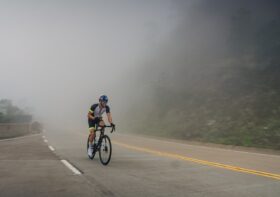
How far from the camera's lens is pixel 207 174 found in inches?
334

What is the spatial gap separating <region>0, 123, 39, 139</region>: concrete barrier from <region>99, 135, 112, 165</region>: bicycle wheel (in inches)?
667

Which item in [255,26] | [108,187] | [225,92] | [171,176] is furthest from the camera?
[255,26]

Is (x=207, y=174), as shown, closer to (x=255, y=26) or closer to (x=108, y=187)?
(x=108, y=187)

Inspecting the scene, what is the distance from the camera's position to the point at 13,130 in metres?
28.4

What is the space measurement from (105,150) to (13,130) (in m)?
19.7

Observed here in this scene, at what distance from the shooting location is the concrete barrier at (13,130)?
26188mm

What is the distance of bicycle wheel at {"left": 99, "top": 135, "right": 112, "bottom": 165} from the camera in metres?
10.3

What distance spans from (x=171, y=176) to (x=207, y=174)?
3.09 ft

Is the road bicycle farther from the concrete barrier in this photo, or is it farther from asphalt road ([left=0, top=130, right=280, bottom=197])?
the concrete barrier

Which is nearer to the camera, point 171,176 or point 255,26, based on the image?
point 171,176

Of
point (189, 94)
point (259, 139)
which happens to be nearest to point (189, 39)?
point (189, 94)

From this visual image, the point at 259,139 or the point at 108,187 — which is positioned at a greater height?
the point at 259,139

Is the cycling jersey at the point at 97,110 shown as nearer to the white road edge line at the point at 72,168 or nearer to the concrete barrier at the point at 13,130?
the white road edge line at the point at 72,168

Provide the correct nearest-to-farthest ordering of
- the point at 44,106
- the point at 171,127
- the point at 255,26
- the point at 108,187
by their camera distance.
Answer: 1. the point at 108,187
2. the point at 171,127
3. the point at 255,26
4. the point at 44,106
